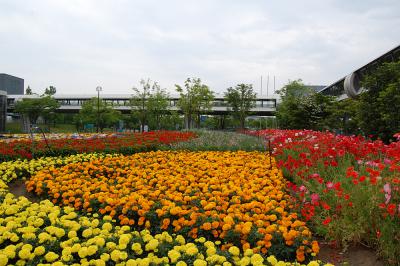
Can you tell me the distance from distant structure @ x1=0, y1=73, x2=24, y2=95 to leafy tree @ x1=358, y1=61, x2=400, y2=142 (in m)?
106

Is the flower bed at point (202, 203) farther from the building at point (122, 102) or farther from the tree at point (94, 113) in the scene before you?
the building at point (122, 102)

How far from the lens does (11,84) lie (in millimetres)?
107562

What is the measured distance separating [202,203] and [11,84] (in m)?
118

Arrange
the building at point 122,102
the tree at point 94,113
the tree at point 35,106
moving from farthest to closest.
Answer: the building at point 122,102, the tree at point 94,113, the tree at point 35,106

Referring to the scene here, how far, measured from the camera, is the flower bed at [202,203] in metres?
4.08

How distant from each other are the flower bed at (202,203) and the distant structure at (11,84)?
10847 centimetres

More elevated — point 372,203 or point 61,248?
point 372,203

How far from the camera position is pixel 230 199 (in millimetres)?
5711

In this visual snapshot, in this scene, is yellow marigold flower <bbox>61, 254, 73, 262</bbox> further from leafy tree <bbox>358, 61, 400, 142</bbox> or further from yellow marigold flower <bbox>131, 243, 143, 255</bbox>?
leafy tree <bbox>358, 61, 400, 142</bbox>

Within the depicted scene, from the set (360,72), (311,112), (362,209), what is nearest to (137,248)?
(362,209)

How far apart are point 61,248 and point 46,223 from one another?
3.10ft

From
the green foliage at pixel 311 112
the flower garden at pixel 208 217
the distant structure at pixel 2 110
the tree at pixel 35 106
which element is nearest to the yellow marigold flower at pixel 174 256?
the flower garden at pixel 208 217

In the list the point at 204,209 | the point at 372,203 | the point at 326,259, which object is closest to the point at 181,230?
the point at 204,209

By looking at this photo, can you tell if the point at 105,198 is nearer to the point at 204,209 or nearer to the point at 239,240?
the point at 204,209
